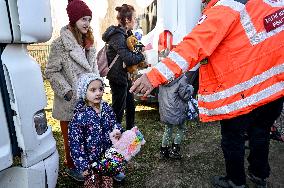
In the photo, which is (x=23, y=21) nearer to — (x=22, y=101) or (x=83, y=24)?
(x=22, y=101)

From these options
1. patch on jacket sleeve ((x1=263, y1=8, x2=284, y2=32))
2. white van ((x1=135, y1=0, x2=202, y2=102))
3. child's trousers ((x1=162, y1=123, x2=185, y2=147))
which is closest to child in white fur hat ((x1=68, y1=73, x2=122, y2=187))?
child's trousers ((x1=162, y1=123, x2=185, y2=147))

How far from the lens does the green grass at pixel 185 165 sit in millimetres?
3551

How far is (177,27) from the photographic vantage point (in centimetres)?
509

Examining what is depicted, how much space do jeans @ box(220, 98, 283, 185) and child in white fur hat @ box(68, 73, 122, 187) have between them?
3.21 feet

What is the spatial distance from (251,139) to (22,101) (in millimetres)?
2142

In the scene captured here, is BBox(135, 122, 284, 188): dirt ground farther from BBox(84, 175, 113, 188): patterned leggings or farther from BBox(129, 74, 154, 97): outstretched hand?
BBox(129, 74, 154, 97): outstretched hand

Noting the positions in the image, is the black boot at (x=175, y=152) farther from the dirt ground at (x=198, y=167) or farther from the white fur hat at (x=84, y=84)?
the white fur hat at (x=84, y=84)

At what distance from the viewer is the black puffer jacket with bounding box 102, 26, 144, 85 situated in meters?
4.14

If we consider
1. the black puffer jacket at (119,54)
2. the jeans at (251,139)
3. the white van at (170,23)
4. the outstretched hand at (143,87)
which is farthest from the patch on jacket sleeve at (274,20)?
the white van at (170,23)

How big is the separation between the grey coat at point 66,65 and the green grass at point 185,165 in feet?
3.35

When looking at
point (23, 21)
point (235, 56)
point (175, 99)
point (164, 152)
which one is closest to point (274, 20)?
point (235, 56)

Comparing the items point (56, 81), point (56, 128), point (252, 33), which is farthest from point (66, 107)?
point (56, 128)

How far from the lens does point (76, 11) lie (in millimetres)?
3289

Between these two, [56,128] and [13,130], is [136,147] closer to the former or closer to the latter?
[13,130]
